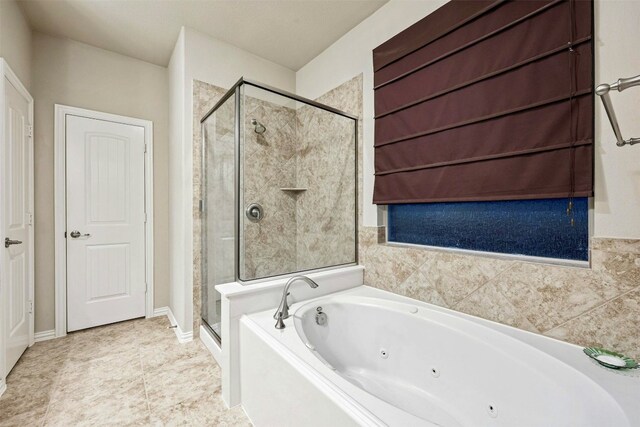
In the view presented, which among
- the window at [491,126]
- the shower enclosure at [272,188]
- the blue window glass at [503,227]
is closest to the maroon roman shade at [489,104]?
the window at [491,126]

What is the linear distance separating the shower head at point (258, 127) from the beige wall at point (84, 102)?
1407 millimetres

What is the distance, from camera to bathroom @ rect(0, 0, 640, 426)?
1.17 m

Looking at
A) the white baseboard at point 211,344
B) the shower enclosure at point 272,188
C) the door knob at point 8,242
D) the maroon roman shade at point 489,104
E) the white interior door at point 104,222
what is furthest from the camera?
the white interior door at point 104,222

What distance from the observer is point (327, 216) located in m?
2.53

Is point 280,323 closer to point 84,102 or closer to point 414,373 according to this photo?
point 414,373

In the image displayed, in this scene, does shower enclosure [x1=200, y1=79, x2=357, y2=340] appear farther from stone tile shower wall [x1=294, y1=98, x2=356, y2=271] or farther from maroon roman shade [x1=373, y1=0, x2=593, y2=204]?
maroon roman shade [x1=373, y1=0, x2=593, y2=204]

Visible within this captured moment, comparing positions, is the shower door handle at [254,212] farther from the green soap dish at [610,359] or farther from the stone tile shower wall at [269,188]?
the green soap dish at [610,359]

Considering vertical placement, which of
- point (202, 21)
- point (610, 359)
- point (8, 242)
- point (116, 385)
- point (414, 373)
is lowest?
point (116, 385)

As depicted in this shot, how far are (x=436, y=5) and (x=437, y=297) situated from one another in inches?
72.7

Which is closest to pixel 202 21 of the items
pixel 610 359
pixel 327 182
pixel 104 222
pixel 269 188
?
pixel 269 188

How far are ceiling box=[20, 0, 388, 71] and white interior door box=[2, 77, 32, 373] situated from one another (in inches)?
29.9

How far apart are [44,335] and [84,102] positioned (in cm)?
214

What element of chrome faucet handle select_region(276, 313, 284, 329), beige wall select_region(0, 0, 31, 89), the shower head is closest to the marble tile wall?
the shower head

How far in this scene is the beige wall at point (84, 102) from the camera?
242 centimetres
